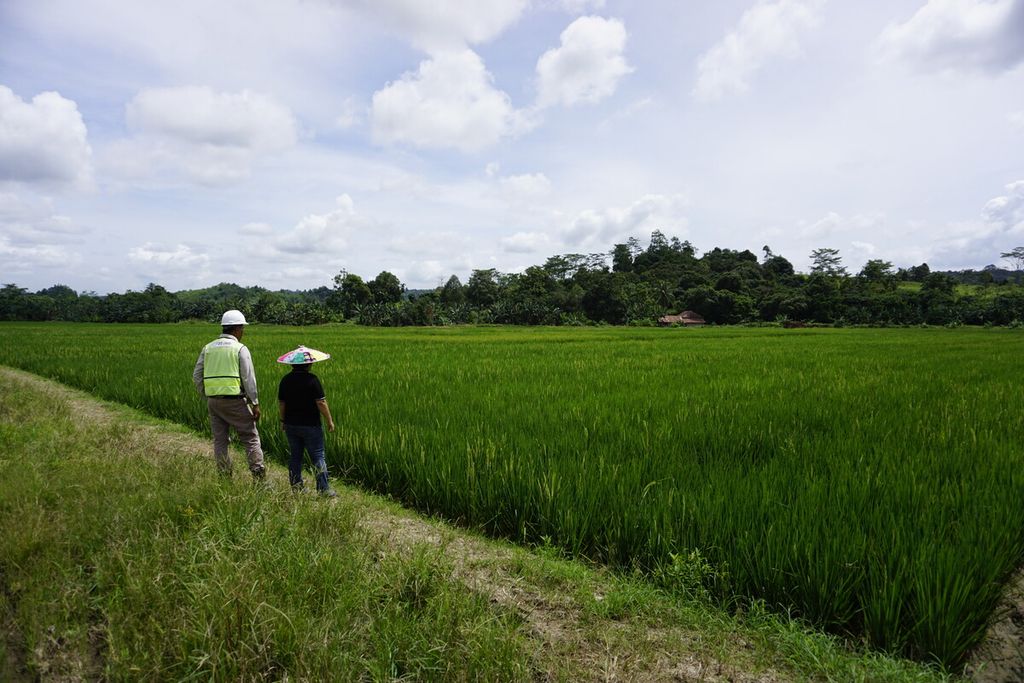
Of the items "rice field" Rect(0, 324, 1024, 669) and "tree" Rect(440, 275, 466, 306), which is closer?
"rice field" Rect(0, 324, 1024, 669)

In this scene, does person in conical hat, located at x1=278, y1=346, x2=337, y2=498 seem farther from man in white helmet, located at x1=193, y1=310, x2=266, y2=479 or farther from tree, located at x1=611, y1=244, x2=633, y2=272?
tree, located at x1=611, y1=244, x2=633, y2=272

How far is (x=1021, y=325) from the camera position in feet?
137

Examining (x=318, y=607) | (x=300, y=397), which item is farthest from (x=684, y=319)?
(x=318, y=607)

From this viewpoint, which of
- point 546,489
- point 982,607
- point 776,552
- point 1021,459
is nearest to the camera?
point 982,607

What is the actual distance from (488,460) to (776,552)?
2.17 metres

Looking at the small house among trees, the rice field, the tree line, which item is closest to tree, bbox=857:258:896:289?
the tree line

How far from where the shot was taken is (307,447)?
4168 mm

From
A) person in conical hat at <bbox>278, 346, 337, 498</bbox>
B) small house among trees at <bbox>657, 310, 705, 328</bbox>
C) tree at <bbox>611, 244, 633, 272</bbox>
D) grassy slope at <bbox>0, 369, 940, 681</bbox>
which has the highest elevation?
tree at <bbox>611, 244, 633, 272</bbox>

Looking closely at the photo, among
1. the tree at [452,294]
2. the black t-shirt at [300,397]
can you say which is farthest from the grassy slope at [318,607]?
the tree at [452,294]

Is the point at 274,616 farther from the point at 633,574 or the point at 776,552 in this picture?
the point at 776,552

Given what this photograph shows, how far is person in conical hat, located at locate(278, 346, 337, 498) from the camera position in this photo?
399cm

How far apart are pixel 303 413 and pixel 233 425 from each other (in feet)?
3.10

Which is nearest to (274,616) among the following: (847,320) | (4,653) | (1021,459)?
(4,653)

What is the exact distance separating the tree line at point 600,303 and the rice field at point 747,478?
50.4 meters
